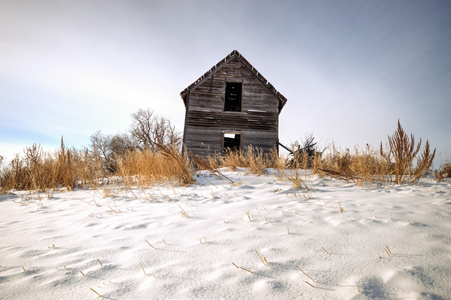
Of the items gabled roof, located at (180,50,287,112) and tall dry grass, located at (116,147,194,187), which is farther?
gabled roof, located at (180,50,287,112)

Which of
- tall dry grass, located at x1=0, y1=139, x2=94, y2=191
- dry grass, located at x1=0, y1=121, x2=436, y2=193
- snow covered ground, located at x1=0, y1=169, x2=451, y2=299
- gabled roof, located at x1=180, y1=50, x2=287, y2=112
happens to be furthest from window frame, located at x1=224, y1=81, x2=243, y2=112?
snow covered ground, located at x1=0, y1=169, x2=451, y2=299

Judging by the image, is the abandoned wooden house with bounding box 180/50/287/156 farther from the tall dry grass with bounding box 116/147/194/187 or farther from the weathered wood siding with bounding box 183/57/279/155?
the tall dry grass with bounding box 116/147/194/187

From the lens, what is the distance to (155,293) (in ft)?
3.00

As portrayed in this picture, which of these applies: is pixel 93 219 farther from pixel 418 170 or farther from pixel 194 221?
pixel 418 170

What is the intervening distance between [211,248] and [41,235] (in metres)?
1.63

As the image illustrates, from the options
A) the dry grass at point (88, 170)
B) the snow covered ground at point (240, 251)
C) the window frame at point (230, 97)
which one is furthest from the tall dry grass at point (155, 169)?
the window frame at point (230, 97)

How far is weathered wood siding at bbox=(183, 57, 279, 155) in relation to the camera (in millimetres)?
9453

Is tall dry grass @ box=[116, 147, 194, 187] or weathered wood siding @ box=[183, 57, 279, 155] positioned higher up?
weathered wood siding @ box=[183, 57, 279, 155]

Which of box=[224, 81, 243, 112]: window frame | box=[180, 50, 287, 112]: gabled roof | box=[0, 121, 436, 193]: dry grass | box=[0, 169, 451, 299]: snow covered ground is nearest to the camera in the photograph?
box=[0, 169, 451, 299]: snow covered ground

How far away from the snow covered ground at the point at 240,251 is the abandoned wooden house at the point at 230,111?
7.15m

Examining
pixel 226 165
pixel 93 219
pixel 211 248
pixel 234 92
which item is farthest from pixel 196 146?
pixel 211 248

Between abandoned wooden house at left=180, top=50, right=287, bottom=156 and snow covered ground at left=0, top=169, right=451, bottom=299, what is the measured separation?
23.5 feet

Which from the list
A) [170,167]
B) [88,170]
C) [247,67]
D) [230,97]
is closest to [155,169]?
[170,167]

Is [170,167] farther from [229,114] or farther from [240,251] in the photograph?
[229,114]
